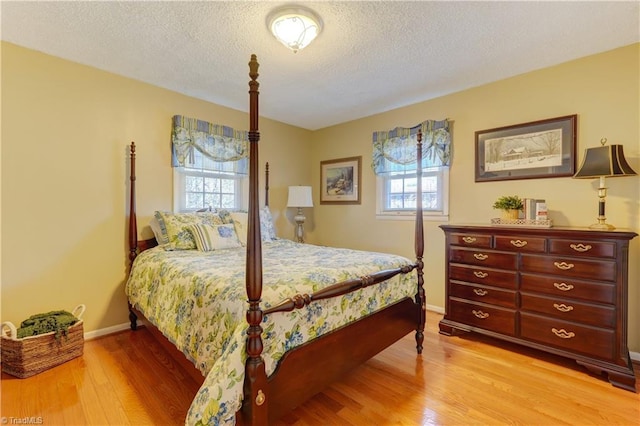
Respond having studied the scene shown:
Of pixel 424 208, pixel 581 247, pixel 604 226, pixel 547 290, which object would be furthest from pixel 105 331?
pixel 604 226

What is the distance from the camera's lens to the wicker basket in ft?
6.63

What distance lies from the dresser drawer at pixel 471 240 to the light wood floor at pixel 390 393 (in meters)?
0.87

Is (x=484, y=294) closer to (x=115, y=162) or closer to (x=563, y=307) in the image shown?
(x=563, y=307)

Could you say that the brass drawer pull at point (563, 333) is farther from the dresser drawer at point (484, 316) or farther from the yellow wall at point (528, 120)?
the yellow wall at point (528, 120)

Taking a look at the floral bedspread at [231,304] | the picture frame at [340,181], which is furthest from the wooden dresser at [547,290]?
the picture frame at [340,181]

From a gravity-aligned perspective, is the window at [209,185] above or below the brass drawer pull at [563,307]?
above

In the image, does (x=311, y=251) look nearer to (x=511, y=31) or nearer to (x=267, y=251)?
(x=267, y=251)

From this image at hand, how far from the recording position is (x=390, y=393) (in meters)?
1.89

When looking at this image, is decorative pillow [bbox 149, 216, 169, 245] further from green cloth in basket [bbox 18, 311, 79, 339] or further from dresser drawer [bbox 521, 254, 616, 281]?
dresser drawer [bbox 521, 254, 616, 281]

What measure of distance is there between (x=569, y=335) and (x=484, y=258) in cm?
74

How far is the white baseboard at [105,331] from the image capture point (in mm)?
2673

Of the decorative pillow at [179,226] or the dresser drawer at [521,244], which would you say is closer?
the dresser drawer at [521,244]

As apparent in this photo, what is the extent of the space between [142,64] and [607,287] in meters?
3.93

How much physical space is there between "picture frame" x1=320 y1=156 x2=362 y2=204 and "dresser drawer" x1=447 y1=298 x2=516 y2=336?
185 cm
